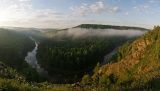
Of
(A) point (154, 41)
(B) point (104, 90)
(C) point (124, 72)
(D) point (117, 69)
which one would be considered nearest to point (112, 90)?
(B) point (104, 90)

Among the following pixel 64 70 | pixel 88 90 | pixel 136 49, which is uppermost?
pixel 88 90

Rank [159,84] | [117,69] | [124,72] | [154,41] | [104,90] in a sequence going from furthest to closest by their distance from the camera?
[154,41], [117,69], [124,72], [159,84], [104,90]

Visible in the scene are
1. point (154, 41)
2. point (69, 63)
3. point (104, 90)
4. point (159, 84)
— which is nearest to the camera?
point (104, 90)

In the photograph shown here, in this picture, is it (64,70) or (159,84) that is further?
(64,70)

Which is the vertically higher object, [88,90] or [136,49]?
[88,90]

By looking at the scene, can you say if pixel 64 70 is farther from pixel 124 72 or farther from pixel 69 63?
pixel 124 72

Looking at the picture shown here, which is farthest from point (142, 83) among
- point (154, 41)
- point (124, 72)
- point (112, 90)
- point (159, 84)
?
point (154, 41)

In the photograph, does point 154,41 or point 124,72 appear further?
point 154,41

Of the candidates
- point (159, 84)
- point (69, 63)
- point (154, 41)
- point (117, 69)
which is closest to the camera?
point (159, 84)

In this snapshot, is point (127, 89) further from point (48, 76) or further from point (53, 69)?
point (53, 69)
